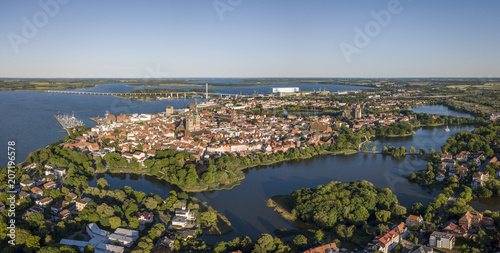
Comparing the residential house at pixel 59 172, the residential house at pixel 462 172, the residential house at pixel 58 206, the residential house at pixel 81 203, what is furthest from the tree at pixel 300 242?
the residential house at pixel 59 172

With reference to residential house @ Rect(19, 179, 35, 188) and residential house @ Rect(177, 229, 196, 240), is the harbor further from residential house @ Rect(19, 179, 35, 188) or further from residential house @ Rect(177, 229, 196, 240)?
residential house @ Rect(177, 229, 196, 240)

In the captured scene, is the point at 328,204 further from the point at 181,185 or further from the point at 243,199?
the point at 181,185

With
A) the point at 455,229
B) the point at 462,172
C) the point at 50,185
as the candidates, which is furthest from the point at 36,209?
the point at 462,172

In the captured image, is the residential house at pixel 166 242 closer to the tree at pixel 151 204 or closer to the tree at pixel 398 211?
the tree at pixel 151 204

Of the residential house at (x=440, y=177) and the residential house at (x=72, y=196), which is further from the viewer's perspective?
the residential house at (x=440, y=177)

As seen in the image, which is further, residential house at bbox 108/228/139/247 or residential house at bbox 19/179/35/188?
residential house at bbox 19/179/35/188

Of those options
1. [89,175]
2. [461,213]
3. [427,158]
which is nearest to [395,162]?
[427,158]

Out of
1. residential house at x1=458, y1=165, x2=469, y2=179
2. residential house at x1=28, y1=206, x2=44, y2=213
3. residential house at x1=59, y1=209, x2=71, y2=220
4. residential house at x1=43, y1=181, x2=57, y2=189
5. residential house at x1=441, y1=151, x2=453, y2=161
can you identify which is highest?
residential house at x1=441, y1=151, x2=453, y2=161

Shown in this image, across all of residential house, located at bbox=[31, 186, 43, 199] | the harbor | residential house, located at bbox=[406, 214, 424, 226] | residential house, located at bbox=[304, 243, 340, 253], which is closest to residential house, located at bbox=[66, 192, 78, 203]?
residential house, located at bbox=[31, 186, 43, 199]

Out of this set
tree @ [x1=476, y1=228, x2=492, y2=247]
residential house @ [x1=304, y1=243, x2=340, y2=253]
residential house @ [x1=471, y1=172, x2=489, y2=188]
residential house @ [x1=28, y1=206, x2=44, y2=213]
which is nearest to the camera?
residential house @ [x1=304, y1=243, x2=340, y2=253]
